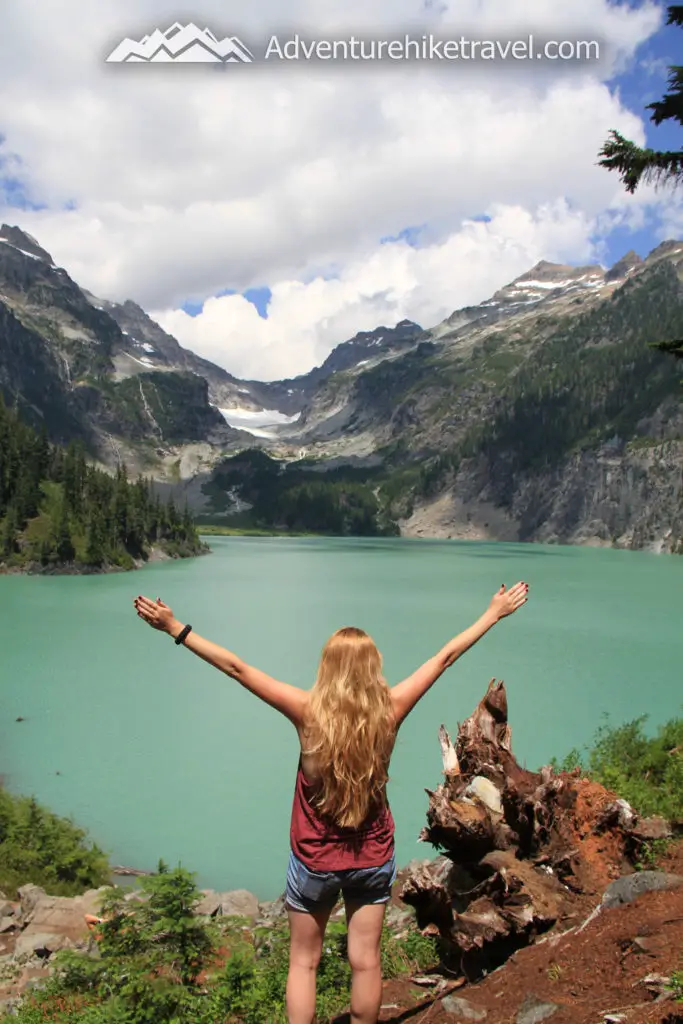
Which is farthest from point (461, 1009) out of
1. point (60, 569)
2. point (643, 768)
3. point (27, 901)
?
point (60, 569)

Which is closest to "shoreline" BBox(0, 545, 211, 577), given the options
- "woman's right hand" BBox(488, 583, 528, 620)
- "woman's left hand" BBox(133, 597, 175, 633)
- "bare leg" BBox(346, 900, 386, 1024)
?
"woman's left hand" BBox(133, 597, 175, 633)

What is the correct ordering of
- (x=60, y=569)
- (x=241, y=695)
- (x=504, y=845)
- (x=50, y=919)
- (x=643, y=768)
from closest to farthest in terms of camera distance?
(x=504, y=845) → (x=50, y=919) → (x=643, y=768) → (x=241, y=695) → (x=60, y=569)

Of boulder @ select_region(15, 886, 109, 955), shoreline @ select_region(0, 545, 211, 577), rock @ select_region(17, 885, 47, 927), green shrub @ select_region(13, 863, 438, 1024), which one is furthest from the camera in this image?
shoreline @ select_region(0, 545, 211, 577)

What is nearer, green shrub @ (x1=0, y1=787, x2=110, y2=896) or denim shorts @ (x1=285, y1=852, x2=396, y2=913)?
denim shorts @ (x1=285, y1=852, x2=396, y2=913)

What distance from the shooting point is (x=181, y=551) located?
461ft

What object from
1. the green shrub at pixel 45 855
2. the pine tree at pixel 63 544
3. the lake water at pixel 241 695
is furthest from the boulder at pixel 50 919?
the pine tree at pixel 63 544

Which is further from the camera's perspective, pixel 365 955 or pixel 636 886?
pixel 636 886

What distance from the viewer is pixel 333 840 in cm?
475

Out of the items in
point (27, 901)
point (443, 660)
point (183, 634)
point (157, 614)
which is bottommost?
point (27, 901)

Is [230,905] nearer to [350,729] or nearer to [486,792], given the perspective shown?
[486,792]

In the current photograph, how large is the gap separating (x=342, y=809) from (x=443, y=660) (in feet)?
4.35

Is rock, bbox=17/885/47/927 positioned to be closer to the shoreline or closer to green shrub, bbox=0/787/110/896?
green shrub, bbox=0/787/110/896

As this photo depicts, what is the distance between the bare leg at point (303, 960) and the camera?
481 centimetres

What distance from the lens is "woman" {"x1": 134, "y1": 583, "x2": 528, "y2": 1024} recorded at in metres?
4.67
